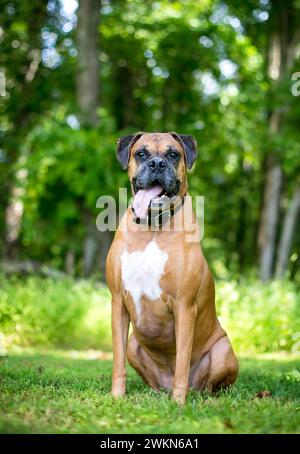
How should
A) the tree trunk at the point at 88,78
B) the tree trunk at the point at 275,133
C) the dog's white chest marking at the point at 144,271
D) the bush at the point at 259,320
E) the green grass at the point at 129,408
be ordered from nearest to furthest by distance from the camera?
1. the green grass at the point at 129,408
2. the dog's white chest marking at the point at 144,271
3. the bush at the point at 259,320
4. the tree trunk at the point at 88,78
5. the tree trunk at the point at 275,133

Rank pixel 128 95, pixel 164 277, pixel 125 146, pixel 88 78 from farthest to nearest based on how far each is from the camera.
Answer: pixel 128 95
pixel 88 78
pixel 125 146
pixel 164 277

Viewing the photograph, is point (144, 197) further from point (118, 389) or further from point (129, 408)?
point (129, 408)

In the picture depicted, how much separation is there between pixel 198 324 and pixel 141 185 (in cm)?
118

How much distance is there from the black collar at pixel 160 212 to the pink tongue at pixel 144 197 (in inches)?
2.0

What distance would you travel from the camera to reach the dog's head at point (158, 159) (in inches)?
191

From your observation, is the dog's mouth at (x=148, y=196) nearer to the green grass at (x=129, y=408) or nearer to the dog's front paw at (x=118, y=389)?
the dog's front paw at (x=118, y=389)

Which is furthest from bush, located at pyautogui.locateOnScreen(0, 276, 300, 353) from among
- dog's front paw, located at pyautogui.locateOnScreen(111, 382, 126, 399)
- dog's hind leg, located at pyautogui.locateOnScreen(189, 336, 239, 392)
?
dog's front paw, located at pyautogui.locateOnScreen(111, 382, 126, 399)

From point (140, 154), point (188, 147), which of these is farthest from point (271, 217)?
point (140, 154)

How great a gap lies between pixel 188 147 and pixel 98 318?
516cm

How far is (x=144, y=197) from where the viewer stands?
4.92 metres

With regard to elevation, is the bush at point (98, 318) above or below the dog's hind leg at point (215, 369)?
below

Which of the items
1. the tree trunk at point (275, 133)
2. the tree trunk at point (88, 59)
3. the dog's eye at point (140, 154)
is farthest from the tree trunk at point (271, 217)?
the dog's eye at point (140, 154)

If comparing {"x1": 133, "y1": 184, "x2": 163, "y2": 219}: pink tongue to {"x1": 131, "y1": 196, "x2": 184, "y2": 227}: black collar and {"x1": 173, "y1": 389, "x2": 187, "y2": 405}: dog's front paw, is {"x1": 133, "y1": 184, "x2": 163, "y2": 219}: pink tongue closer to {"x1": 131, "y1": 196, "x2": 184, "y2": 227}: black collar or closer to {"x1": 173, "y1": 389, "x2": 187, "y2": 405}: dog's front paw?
{"x1": 131, "y1": 196, "x2": 184, "y2": 227}: black collar
